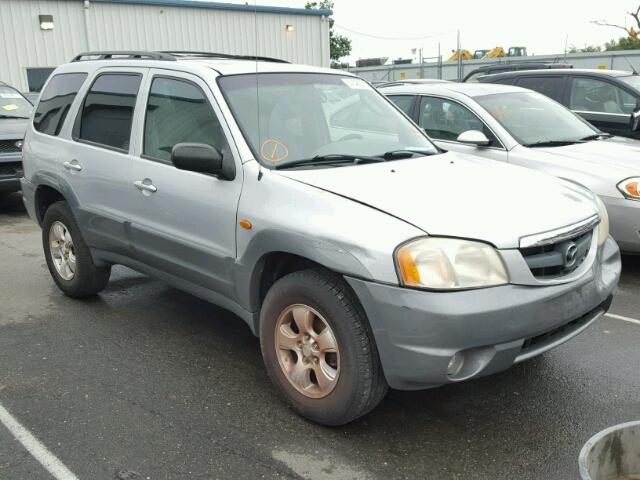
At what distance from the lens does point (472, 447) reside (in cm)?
317

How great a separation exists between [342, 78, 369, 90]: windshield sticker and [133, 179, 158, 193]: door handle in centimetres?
149

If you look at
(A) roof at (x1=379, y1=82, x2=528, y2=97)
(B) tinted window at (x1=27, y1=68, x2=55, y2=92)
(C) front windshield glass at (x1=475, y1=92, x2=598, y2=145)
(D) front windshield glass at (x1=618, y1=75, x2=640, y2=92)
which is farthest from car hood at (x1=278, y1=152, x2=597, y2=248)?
(B) tinted window at (x1=27, y1=68, x2=55, y2=92)

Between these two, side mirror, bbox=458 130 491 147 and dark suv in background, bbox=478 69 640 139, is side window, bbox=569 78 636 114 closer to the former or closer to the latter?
dark suv in background, bbox=478 69 640 139

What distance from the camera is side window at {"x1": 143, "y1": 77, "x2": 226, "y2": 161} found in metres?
3.92

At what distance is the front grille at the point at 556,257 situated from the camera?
120 inches

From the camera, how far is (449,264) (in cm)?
291

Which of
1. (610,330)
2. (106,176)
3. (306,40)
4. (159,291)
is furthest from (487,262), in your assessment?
(306,40)

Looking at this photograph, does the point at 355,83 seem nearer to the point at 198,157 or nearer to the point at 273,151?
the point at 273,151

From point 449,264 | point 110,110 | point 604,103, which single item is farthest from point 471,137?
point 604,103

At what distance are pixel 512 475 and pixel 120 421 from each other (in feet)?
6.31

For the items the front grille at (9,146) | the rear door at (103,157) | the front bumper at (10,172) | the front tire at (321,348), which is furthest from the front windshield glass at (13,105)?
the front tire at (321,348)

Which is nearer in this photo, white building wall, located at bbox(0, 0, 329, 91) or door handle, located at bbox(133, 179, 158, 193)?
door handle, located at bbox(133, 179, 158, 193)

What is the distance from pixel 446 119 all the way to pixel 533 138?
0.89 meters

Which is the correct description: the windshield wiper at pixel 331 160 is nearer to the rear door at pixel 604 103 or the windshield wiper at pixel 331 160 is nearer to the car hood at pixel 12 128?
the rear door at pixel 604 103
